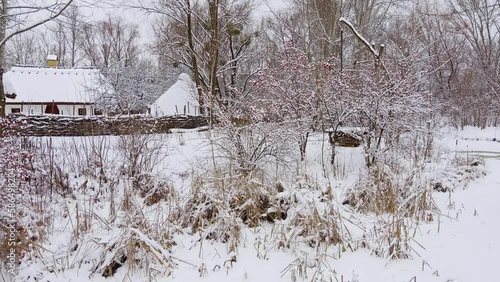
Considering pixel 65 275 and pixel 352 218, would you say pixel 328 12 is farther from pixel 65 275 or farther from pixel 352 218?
pixel 65 275

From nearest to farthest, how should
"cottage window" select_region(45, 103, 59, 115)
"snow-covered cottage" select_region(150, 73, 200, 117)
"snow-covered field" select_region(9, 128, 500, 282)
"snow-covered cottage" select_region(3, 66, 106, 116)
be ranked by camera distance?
"snow-covered field" select_region(9, 128, 500, 282), "cottage window" select_region(45, 103, 59, 115), "snow-covered cottage" select_region(3, 66, 106, 116), "snow-covered cottage" select_region(150, 73, 200, 117)

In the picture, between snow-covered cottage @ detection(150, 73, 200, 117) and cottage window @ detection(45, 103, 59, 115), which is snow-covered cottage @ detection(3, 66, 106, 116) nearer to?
cottage window @ detection(45, 103, 59, 115)

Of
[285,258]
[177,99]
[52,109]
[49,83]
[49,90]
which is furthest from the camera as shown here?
[177,99]

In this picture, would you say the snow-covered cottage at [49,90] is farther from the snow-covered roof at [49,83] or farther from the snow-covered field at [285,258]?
the snow-covered field at [285,258]

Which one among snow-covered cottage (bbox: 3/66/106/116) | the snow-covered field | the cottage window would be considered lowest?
the snow-covered field

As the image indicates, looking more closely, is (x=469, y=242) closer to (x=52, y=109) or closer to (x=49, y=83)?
(x=52, y=109)

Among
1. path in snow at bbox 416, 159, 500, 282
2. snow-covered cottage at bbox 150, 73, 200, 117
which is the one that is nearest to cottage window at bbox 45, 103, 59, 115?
snow-covered cottage at bbox 150, 73, 200, 117

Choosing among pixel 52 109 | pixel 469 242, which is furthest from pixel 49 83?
pixel 469 242

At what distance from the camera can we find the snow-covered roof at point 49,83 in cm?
2281

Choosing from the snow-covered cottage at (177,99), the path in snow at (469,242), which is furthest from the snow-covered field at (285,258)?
the snow-covered cottage at (177,99)

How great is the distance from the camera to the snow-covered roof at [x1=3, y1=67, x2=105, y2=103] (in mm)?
22812

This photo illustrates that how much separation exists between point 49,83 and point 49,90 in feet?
2.24

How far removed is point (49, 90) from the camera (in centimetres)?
2328

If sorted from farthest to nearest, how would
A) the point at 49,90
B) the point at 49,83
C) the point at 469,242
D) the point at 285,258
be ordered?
the point at 49,83 → the point at 49,90 → the point at 469,242 → the point at 285,258
